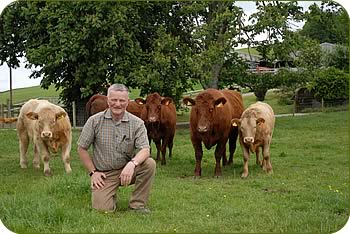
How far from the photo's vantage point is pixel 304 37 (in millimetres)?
10406

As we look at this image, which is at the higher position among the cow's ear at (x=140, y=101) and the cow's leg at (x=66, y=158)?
the cow's ear at (x=140, y=101)

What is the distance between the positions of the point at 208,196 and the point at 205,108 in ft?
7.86

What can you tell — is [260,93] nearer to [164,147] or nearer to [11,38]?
[164,147]

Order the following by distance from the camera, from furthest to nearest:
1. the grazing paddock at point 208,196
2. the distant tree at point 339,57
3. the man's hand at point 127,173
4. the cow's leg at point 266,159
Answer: the cow's leg at point 266,159, the distant tree at point 339,57, the man's hand at point 127,173, the grazing paddock at point 208,196

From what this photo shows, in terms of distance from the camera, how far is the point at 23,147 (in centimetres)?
1057

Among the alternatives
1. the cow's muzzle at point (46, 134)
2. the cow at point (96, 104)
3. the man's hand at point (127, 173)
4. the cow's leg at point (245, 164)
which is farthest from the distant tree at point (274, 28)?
the man's hand at point (127, 173)

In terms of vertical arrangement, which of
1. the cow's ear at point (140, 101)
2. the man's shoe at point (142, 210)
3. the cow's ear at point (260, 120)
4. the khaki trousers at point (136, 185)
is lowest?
the man's shoe at point (142, 210)

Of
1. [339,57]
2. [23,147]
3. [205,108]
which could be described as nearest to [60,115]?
[23,147]

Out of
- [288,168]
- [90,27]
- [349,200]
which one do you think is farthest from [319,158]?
[90,27]

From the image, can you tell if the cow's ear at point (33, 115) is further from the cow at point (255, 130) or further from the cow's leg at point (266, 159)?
the cow's leg at point (266, 159)

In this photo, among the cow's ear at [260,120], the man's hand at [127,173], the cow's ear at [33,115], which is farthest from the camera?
the cow's ear at [260,120]

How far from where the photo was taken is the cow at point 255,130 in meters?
9.80

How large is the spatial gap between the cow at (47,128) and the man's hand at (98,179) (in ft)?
8.19

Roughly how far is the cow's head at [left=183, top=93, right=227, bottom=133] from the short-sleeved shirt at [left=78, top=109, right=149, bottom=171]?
9.38 feet
